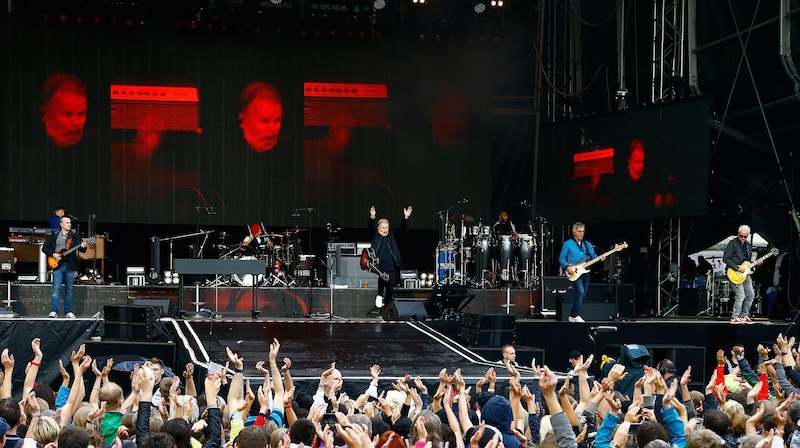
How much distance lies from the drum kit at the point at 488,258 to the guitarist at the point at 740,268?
4135 mm

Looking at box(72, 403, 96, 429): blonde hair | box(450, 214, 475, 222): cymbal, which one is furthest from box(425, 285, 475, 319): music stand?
box(72, 403, 96, 429): blonde hair

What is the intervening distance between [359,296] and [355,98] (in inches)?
217

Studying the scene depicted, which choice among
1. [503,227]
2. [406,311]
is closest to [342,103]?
[503,227]

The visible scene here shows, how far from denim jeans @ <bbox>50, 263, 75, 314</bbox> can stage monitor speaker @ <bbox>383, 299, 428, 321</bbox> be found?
4611 mm

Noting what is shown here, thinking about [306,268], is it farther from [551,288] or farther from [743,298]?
[743,298]

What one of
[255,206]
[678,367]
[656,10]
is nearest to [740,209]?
[656,10]

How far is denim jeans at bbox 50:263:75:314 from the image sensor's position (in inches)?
622

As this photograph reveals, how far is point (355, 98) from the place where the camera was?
22.2 meters

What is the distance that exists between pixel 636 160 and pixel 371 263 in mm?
5392

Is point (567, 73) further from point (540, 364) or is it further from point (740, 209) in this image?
point (540, 364)

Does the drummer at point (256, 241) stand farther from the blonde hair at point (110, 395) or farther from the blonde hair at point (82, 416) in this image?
the blonde hair at point (82, 416)

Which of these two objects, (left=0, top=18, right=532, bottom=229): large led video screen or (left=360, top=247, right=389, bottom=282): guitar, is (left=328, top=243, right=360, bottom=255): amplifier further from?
(left=360, top=247, right=389, bottom=282): guitar

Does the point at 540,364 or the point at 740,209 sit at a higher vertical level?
the point at 740,209

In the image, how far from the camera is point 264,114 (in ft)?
72.2
